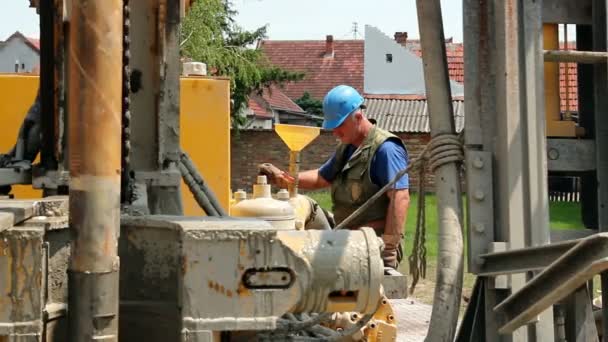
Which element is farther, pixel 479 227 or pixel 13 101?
pixel 13 101

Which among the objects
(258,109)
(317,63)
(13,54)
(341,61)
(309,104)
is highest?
(341,61)

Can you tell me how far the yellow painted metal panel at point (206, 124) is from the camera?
6430 mm

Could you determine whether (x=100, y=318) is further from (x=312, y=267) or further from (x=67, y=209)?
(x=312, y=267)

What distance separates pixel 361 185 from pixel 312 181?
704 mm

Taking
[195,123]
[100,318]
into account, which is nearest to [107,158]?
[100,318]

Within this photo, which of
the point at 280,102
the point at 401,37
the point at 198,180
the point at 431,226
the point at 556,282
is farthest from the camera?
the point at 401,37

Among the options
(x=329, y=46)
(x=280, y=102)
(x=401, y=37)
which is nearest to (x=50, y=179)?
(x=280, y=102)

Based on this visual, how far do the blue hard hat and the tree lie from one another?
21.4 metres

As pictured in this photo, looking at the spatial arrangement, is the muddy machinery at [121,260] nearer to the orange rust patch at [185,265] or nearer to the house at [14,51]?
the orange rust patch at [185,265]

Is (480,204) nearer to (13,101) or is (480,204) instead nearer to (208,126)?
(208,126)

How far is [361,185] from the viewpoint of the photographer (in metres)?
6.80

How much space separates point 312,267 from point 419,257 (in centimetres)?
264

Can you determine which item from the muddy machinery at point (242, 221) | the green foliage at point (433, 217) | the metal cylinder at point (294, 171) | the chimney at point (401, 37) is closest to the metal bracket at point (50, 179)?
the muddy machinery at point (242, 221)

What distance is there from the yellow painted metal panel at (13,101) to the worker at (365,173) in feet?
5.46
